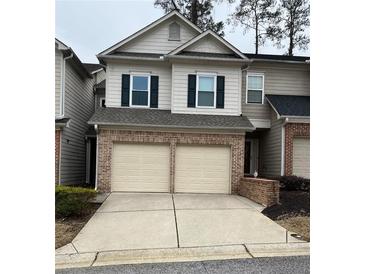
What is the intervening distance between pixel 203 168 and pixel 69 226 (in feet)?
20.6

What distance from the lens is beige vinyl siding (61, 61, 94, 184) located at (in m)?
15.3

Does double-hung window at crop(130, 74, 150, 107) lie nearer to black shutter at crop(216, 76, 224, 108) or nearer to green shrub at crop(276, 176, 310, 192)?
black shutter at crop(216, 76, 224, 108)

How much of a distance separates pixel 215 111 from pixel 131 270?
9.80m

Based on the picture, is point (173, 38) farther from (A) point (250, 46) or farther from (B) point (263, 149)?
(A) point (250, 46)

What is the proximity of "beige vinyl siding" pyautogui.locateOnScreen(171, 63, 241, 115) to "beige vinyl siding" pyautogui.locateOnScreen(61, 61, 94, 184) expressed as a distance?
4.36 metres

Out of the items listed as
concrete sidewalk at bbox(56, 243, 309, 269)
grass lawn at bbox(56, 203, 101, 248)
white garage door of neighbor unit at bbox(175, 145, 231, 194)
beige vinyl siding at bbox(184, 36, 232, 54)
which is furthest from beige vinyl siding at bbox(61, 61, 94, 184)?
concrete sidewalk at bbox(56, 243, 309, 269)

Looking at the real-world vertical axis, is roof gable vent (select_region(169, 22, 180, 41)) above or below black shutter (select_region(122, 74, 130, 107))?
above

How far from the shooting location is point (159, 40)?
636 inches

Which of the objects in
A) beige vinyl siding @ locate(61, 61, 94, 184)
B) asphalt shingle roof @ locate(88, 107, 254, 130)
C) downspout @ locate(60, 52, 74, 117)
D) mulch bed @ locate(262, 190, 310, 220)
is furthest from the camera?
beige vinyl siding @ locate(61, 61, 94, 184)

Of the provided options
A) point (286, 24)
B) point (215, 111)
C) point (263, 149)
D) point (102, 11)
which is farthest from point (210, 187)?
point (286, 24)

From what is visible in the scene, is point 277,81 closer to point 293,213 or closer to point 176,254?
point 293,213

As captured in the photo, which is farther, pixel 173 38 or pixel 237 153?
pixel 173 38

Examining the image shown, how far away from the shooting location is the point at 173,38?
16281 millimetres

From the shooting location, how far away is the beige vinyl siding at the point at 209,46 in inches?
614
